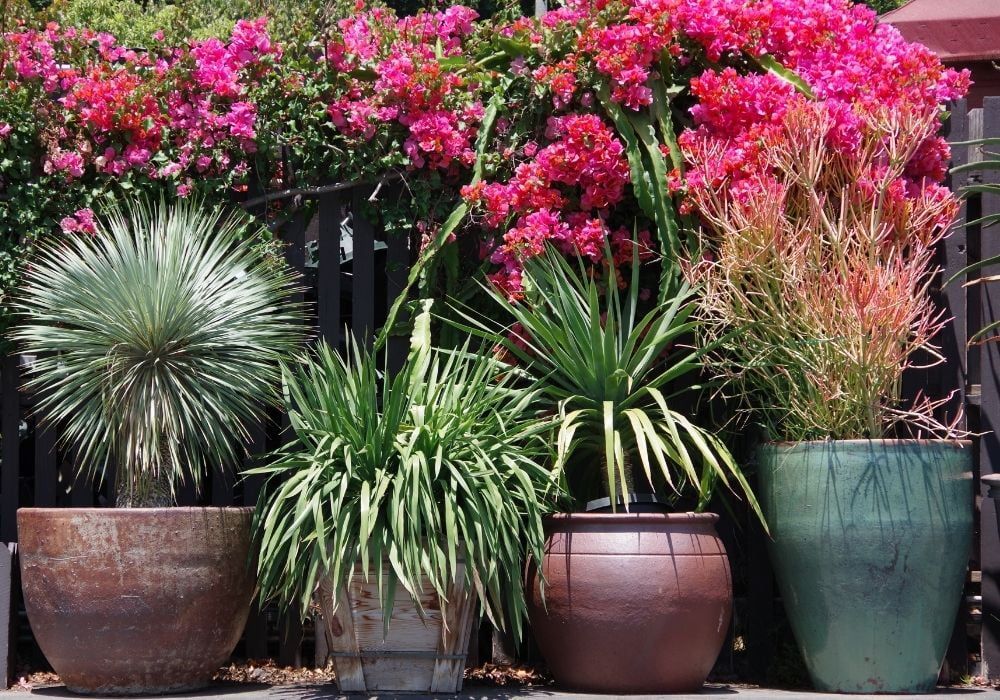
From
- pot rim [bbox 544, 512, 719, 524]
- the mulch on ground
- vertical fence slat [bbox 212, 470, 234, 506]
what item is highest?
vertical fence slat [bbox 212, 470, 234, 506]

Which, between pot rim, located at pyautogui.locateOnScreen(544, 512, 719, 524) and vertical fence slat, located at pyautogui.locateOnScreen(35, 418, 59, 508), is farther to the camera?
vertical fence slat, located at pyautogui.locateOnScreen(35, 418, 59, 508)

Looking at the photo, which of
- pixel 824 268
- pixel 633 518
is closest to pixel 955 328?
pixel 824 268

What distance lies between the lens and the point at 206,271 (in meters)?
3.57

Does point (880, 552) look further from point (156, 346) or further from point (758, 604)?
point (156, 346)

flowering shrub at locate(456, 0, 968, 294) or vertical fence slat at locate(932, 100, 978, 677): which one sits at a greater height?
flowering shrub at locate(456, 0, 968, 294)

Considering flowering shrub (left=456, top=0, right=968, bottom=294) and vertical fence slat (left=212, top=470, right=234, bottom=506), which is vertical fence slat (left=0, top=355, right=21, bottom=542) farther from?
flowering shrub (left=456, top=0, right=968, bottom=294)

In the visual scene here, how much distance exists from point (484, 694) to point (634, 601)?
520 mm

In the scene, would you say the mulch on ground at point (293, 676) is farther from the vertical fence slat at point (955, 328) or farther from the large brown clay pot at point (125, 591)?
the vertical fence slat at point (955, 328)

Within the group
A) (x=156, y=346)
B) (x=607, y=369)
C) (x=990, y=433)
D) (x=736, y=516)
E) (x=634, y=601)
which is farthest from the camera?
(x=736, y=516)

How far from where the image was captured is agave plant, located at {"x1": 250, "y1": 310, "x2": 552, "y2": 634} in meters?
3.13

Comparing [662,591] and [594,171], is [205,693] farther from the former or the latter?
[594,171]

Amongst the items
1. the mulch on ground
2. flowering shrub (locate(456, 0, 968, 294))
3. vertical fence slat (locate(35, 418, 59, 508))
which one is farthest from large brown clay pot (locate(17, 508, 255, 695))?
flowering shrub (locate(456, 0, 968, 294))

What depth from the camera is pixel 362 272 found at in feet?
13.3

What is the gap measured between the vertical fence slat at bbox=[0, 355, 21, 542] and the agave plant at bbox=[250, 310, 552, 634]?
1.06 metres
